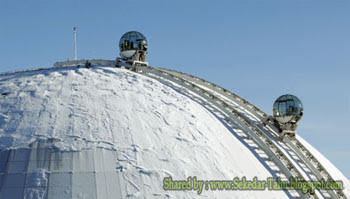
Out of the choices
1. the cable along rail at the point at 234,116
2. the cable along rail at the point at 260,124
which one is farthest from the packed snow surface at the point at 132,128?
the cable along rail at the point at 260,124

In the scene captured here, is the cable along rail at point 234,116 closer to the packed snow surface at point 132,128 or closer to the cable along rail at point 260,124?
the cable along rail at point 260,124

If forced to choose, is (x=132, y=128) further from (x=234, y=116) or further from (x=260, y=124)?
(x=260, y=124)

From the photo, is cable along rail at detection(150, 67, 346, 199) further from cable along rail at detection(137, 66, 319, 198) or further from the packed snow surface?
the packed snow surface

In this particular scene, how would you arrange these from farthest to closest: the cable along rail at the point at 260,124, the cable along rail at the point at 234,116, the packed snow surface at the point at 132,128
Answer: the cable along rail at the point at 260,124
the cable along rail at the point at 234,116
the packed snow surface at the point at 132,128

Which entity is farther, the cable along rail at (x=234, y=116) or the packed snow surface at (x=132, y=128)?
the cable along rail at (x=234, y=116)

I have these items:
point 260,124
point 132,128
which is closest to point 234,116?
point 260,124

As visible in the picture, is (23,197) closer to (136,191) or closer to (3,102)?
(136,191)

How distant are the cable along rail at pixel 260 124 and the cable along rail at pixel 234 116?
32 centimetres

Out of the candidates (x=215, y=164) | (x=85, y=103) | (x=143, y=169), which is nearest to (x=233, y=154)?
(x=215, y=164)

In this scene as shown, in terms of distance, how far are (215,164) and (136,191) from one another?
15.1 ft

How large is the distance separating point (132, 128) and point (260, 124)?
967cm

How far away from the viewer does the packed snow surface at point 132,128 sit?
25672mm

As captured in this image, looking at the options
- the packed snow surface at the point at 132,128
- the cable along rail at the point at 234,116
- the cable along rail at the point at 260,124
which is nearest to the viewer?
the packed snow surface at the point at 132,128

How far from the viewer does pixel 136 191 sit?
24.4m
